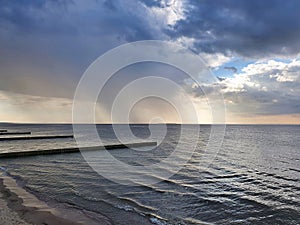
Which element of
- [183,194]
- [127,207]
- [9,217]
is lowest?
[183,194]

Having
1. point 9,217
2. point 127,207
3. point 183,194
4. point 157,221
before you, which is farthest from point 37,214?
point 183,194

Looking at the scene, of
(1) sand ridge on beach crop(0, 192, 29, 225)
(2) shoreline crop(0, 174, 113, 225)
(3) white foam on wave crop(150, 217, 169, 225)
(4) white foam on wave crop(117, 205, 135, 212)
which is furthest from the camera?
(4) white foam on wave crop(117, 205, 135, 212)

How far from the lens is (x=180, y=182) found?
19.8m

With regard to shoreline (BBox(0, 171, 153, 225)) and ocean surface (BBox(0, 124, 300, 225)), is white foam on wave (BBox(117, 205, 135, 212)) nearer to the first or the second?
ocean surface (BBox(0, 124, 300, 225))

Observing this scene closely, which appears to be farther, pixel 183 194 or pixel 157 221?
pixel 183 194

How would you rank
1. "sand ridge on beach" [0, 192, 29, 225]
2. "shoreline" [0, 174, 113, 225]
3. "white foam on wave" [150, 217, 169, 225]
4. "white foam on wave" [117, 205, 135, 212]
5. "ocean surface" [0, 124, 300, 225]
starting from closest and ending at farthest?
"sand ridge on beach" [0, 192, 29, 225]
"shoreline" [0, 174, 113, 225]
"white foam on wave" [150, 217, 169, 225]
"ocean surface" [0, 124, 300, 225]
"white foam on wave" [117, 205, 135, 212]

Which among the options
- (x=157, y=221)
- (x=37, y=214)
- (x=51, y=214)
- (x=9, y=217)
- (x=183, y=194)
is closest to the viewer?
(x=9, y=217)

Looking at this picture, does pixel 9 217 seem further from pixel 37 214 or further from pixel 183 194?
pixel 183 194

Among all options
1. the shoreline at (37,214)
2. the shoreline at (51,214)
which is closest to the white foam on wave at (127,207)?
the shoreline at (51,214)

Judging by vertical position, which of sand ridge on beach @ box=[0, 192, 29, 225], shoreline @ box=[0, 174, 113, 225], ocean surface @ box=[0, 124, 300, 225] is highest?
sand ridge on beach @ box=[0, 192, 29, 225]

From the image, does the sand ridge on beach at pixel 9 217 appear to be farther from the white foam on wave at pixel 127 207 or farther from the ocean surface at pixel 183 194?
the white foam on wave at pixel 127 207

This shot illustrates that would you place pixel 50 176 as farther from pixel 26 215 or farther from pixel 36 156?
pixel 36 156

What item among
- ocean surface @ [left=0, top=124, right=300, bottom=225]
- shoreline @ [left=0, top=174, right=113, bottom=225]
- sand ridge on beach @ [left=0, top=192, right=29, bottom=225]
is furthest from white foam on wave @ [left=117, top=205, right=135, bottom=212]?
sand ridge on beach @ [left=0, top=192, right=29, bottom=225]

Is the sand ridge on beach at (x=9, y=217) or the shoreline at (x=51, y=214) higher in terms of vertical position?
the sand ridge on beach at (x=9, y=217)
